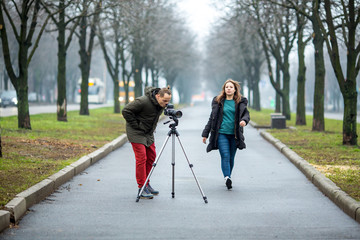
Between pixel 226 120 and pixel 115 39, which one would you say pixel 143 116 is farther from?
pixel 115 39

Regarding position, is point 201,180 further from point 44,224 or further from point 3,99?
point 3,99

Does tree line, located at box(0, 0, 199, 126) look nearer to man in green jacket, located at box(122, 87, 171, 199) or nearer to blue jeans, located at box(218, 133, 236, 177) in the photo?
blue jeans, located at box(218, 133, 236, 177)

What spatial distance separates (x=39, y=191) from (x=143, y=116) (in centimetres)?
167

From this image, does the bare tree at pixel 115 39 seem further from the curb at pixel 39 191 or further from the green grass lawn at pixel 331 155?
the curb at pixel 39 191

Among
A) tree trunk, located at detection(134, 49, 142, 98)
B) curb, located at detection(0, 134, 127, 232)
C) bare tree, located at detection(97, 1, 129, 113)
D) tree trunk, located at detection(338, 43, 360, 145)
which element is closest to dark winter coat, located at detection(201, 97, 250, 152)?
curb, located at detection(0, 134, 127, 232)

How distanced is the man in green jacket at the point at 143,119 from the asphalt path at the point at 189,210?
50 cm

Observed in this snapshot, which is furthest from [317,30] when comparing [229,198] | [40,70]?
[40,70]

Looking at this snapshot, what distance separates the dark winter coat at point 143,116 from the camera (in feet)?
26.5

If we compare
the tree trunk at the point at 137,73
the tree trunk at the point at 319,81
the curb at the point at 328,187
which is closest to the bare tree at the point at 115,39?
the tree trunk at the point at 137,73

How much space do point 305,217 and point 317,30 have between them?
582 inches

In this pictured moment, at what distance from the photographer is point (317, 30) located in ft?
69.2

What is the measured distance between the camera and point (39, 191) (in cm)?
816

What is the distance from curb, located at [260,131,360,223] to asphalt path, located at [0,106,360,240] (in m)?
Answer: 0.09

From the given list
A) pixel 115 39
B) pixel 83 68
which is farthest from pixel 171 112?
pixel 115 39
